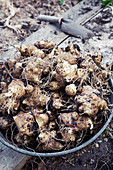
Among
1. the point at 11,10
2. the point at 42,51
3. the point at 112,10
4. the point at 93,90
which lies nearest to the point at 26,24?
the point at 11,10

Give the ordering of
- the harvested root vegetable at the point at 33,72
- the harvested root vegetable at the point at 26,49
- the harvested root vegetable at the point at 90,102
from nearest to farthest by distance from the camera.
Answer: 1. the harvested root vegetable at the point at 90,102
2. the harvested root vegetable at the point at 33,72
3. the harvested root vegetable at the point at 26,49

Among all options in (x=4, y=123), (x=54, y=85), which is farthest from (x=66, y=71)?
(x=4, y=123)

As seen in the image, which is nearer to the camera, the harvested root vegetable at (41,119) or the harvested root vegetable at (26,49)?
the harvested root vegetable at (41,119)

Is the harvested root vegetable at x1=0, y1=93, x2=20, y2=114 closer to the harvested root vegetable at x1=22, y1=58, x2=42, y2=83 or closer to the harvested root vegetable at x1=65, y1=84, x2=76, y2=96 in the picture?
the harvested root vegetable at x1=22, y1=58, x2=42, y2=83

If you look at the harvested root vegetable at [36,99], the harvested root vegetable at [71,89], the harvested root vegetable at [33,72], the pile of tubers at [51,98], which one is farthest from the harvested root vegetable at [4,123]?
the harvested root vegetable at [71,89]

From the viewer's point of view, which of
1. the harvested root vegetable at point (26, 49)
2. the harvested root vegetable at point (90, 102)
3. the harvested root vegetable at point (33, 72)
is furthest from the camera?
the harvested root vegetable at point (26, 49)

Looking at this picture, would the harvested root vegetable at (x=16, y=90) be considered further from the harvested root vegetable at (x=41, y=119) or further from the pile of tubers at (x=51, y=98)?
the harvested root vegetable at (x=41, y=119)

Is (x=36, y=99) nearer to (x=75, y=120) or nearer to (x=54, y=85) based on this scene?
(x=54, y=85)

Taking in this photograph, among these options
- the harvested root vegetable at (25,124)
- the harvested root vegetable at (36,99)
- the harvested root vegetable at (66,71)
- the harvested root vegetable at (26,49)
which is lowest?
the harvested root vegetable at (25,124)

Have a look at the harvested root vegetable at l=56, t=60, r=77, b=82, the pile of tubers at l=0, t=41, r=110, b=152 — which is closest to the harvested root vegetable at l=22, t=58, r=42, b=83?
the pile of tubers at l=0, t=41, r=110, b=152

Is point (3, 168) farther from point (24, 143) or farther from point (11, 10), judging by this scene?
point (11, 10)
